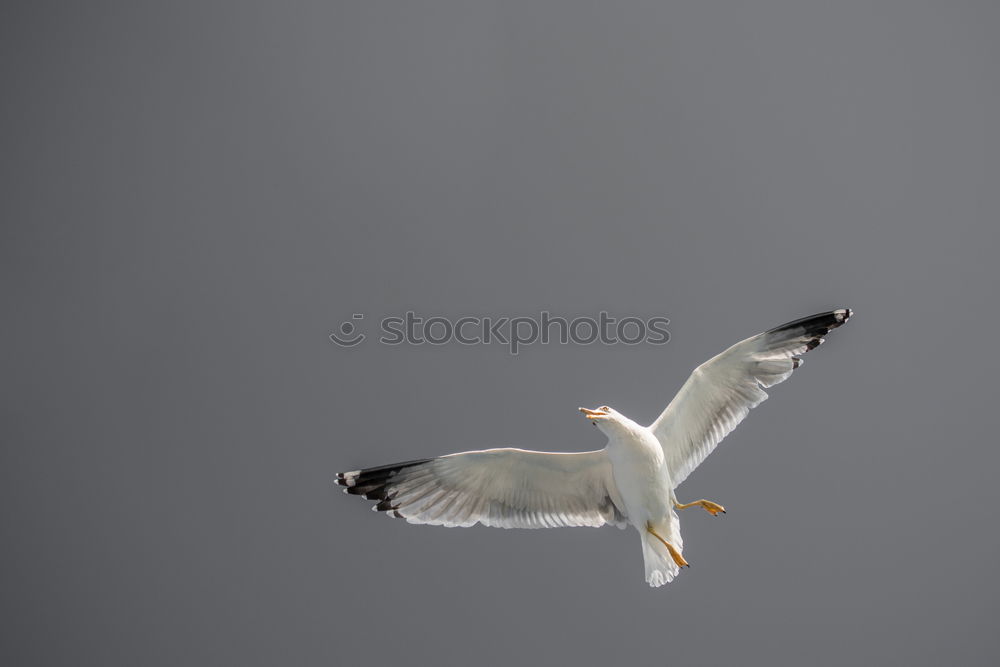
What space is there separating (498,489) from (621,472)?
0.83 meters

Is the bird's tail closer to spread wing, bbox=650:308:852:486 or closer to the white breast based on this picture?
the white breast

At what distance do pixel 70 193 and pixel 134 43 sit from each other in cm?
195

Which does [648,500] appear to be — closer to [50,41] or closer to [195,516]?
[195,516]

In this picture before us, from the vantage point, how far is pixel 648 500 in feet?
19.3

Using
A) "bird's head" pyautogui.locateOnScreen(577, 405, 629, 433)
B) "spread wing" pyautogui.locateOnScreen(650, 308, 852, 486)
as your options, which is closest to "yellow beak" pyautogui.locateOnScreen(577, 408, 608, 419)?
"bird's head" pyautogui.locateOnScreen(577, 405, 629, 433)

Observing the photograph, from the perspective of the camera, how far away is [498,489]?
20.0 ft

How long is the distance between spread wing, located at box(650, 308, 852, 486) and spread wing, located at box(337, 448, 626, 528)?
0.55 meters

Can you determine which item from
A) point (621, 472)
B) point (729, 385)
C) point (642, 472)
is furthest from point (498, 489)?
point (729, 385)

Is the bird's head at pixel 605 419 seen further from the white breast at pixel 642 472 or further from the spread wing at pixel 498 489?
the spread wing at pixel 498 489

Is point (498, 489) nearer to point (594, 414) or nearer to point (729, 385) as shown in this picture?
point (594, 414)

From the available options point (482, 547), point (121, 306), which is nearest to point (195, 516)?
point (121, 306)

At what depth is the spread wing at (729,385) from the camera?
598 cm

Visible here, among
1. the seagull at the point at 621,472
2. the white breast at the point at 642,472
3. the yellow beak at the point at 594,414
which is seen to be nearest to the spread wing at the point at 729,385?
the seagull at the point at 621,472

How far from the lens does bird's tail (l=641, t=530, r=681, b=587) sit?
5.83 meters
